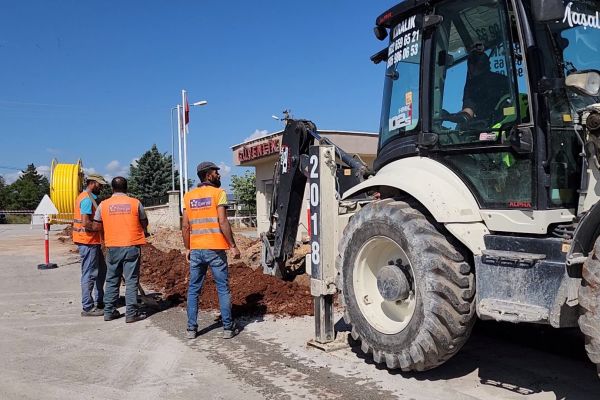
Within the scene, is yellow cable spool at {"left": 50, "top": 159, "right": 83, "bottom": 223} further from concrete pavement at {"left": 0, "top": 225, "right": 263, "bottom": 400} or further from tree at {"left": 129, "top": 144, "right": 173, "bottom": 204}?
tree at {"left": 129, "top": 144, "right": 173, "bottom": 204}

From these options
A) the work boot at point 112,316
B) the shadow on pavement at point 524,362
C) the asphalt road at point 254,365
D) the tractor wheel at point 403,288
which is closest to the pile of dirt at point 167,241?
the work boot at point 112,316

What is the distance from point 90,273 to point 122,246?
0.98 metres

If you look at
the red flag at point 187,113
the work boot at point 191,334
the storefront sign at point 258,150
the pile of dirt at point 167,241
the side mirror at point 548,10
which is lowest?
the work boot at point 191,334

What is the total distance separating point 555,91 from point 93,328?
5725mm

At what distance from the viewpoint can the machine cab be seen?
3.82 m

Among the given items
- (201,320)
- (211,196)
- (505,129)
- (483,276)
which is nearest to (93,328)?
(201,320)

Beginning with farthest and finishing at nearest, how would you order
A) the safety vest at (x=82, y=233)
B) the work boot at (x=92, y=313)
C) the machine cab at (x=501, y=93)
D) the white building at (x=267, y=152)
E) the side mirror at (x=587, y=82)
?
the white building at (x=267, y=152), the safety vest at (x=82, y=233), the work boot at (x=92, y=313), the machine cab at (x=501, y=93), the side mirror at (x=587, y=82)

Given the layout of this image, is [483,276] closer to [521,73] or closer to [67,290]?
[521,73]

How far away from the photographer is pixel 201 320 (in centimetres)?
712

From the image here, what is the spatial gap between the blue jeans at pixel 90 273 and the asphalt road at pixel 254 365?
0.46m

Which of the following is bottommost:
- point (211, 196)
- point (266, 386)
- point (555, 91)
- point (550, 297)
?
point (266, 386)

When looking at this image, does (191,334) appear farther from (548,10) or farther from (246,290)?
(548,10)

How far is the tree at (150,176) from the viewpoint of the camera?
54000 millimetres

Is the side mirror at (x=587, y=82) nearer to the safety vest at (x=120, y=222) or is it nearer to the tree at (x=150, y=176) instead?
the safety vest at (x=120, y=222)
